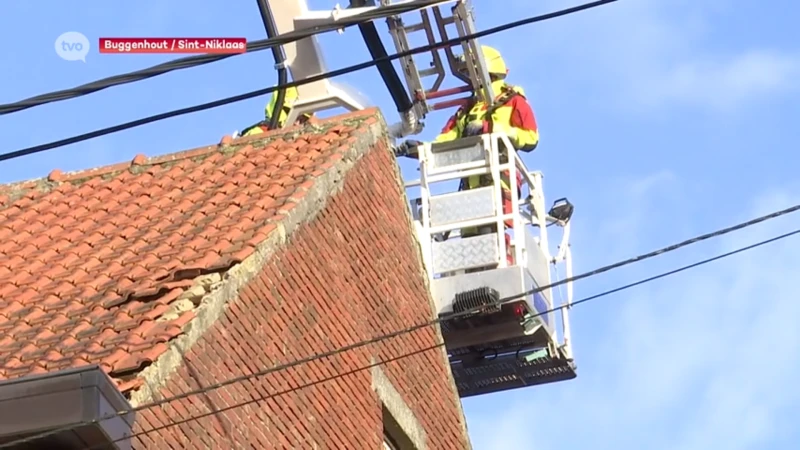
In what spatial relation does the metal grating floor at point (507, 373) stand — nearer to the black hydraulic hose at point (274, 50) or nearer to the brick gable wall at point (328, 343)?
the brick gable wall at point (328, 343)

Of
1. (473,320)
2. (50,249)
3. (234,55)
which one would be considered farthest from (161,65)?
(473,320)

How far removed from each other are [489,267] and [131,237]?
14.6ft

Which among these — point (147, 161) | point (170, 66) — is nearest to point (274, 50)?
point (147, 161)

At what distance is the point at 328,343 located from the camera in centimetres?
1069

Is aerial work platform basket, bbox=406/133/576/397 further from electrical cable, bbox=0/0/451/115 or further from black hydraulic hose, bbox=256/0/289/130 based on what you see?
electrical cable, bbox=0/0/451/115

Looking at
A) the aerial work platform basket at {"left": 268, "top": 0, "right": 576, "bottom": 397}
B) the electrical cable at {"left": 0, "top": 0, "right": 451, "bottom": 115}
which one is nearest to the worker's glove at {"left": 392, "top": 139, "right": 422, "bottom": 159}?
the aerial work platform basket at {"left": 268, "top": 0, "right": 576, "bottom": 397}

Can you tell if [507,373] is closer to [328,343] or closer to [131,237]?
[328,343]

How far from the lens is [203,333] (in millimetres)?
9125

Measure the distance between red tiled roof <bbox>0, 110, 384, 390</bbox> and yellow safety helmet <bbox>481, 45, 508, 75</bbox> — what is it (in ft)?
12.9

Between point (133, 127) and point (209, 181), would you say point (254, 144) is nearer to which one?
point (209, 181)

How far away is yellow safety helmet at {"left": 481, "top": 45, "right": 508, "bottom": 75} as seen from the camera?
53.0 feet

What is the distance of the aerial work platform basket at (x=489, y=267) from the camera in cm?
1403

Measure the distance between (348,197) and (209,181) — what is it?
0.97 meters

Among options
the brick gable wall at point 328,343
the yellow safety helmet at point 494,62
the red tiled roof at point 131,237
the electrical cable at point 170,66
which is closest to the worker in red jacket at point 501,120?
the yellow safety helmet at point 494,62
